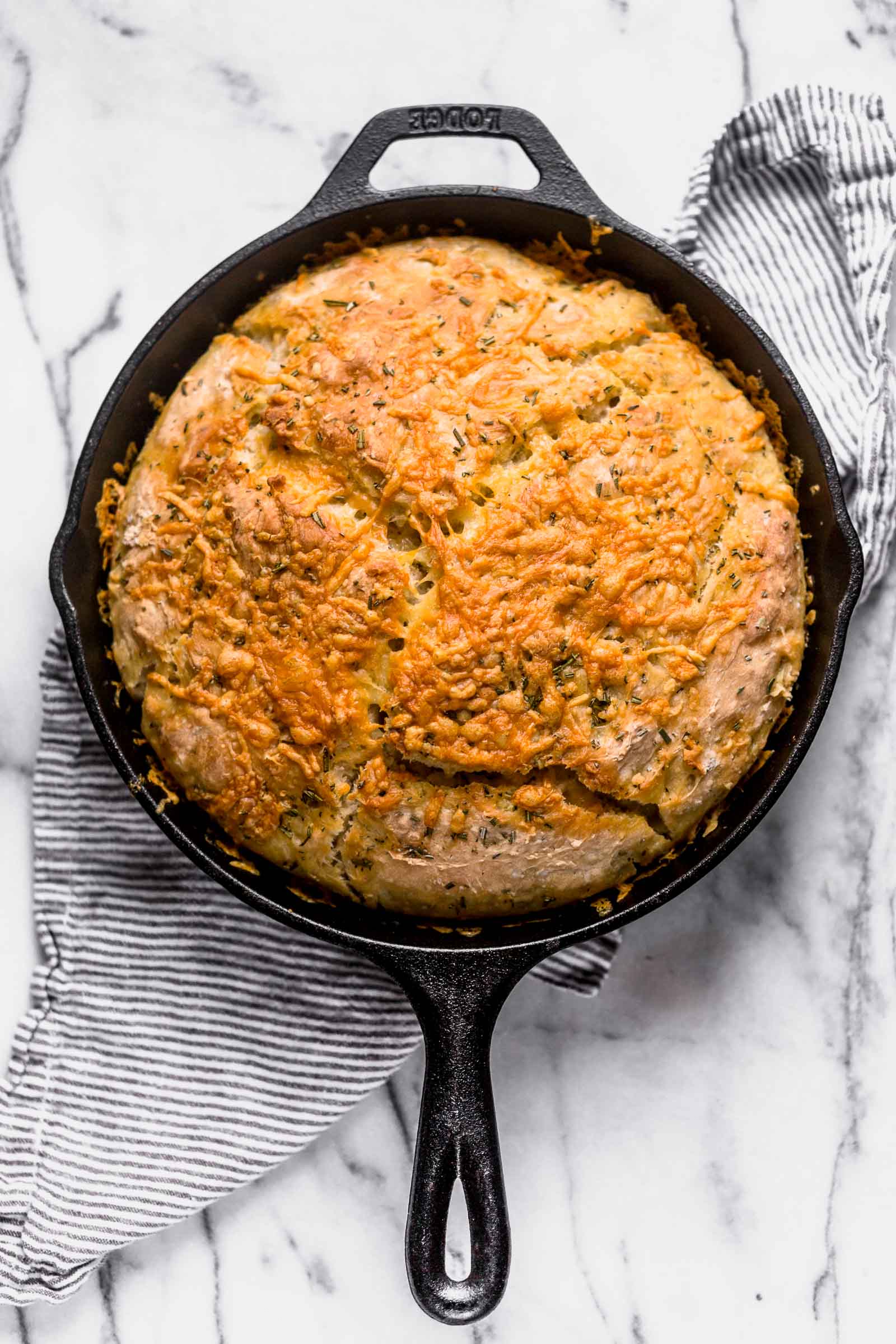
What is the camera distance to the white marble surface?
3.07 metres

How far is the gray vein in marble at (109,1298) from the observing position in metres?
3.06

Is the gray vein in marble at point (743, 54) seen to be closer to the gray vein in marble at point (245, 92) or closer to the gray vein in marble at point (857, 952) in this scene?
the gray vein in marble at point (245, 92)

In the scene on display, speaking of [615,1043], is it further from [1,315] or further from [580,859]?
[1,315]

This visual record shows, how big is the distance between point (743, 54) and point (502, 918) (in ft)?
7.26

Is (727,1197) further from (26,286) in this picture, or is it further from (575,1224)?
(26,286)

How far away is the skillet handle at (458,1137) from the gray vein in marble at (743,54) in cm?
218

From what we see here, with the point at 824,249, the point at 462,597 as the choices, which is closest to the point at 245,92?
the point at 824,249

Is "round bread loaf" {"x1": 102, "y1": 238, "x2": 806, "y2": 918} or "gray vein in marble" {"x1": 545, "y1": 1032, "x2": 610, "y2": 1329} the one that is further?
"gray vein in marble" {"x1": 545, "y1": 1032, "x2": 610, "y2": 1329}

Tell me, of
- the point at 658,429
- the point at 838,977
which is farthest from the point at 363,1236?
the point at 658,429

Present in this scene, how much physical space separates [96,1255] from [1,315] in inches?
90.4

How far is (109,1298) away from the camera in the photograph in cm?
307

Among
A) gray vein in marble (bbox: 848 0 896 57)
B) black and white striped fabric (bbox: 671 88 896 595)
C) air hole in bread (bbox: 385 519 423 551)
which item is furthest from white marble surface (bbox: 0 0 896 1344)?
air hole in bread (bbox: 385 519 423 551)

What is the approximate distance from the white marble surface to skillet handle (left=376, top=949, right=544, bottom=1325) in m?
0.60

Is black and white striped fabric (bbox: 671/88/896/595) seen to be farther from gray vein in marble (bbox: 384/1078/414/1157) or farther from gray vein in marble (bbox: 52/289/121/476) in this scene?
gray vein in marble (bbox: 384/1078/414/1157)
